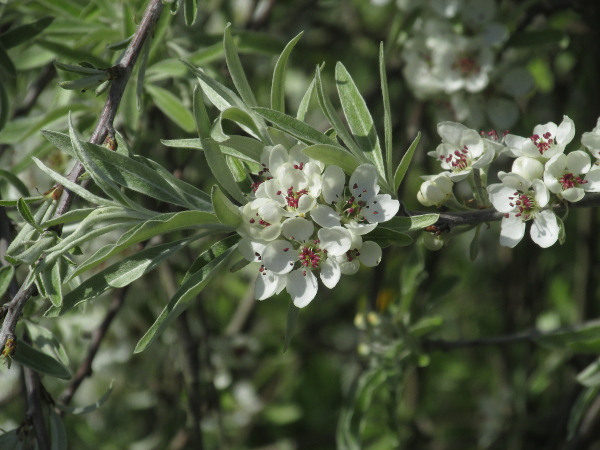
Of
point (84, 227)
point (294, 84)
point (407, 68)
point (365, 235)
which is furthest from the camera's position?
point (294, 84)

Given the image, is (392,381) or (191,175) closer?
(392,381)

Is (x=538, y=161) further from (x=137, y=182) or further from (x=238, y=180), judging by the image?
→ (x=137, y=182)

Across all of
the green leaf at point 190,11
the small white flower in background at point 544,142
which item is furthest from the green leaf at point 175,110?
the small white flower in background at point 544,142

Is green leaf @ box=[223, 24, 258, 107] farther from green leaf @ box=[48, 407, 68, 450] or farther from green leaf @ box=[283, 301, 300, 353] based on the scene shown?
green leaf @ box=[48, 407, 68, 450]

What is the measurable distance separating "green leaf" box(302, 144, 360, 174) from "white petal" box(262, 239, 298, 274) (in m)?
0.20

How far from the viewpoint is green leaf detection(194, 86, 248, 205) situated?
4.90 feet

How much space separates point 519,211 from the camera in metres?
1.58

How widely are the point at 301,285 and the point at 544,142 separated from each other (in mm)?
667

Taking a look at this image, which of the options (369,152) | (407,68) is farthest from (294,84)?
(369,152)

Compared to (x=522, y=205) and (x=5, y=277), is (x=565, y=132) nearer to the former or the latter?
(x=522, y=205)

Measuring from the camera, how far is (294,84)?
14.8ft

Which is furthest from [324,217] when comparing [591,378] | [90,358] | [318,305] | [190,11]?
[318,305]

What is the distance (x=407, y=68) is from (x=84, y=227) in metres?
1.78

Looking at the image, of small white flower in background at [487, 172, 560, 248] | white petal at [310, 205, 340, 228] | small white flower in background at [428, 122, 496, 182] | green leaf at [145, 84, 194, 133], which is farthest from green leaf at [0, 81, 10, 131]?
small white flower in background at [487, 172, 560, 248]
